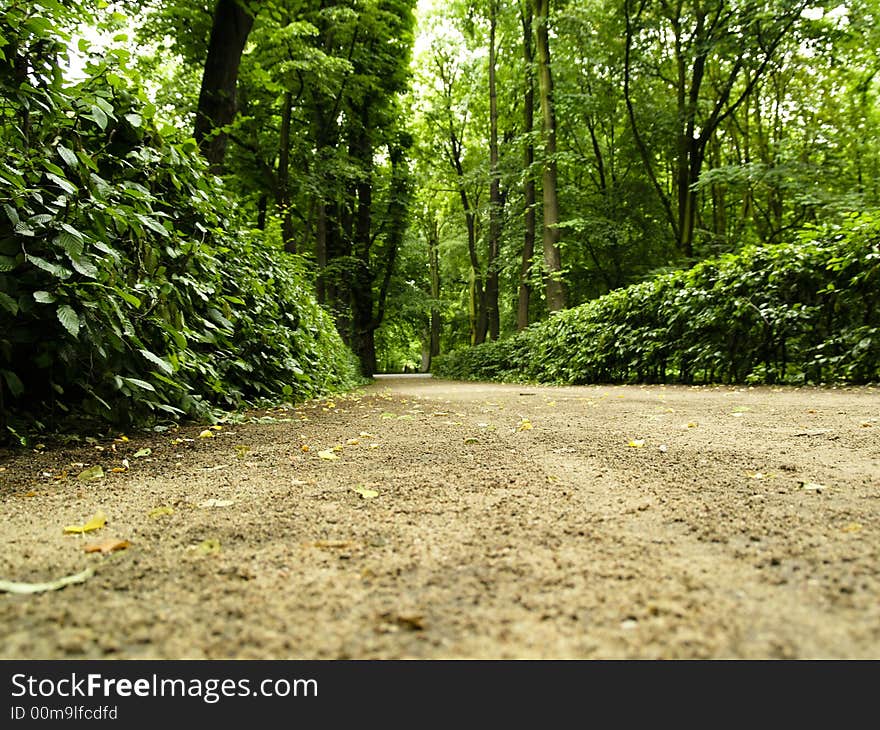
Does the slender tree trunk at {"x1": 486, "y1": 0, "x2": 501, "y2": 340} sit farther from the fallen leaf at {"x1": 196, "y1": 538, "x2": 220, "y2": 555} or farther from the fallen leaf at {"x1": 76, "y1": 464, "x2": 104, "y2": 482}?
the fallen leaf at {"x1": 196, "y1": 538, "x2": 220, "y2": 555}

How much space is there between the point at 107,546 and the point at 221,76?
6602mm

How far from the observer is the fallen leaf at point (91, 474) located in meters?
2.04

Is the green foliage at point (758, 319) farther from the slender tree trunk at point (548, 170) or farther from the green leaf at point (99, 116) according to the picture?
the green leaf at point (99, 116)

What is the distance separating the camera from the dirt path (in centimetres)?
85

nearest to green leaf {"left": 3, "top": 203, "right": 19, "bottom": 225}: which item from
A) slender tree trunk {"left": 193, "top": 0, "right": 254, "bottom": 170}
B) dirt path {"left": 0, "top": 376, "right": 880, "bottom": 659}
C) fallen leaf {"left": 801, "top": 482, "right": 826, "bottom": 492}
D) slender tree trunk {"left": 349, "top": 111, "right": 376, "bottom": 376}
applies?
dirt path {"left": 0, "top": 376, "right": 880, "bottom": 659}

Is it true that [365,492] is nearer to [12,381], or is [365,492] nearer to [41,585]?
[41,585]

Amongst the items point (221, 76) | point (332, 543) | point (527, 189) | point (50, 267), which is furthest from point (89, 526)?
point (527, 189)

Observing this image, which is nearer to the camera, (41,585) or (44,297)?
(41,585)

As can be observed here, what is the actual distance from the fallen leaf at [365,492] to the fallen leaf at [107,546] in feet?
2.24

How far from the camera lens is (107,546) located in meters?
1.27

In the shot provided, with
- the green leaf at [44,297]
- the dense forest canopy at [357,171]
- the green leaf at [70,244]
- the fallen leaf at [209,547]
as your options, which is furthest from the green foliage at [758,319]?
the green leaf at [44,297]

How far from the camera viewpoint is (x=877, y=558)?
1.10 m

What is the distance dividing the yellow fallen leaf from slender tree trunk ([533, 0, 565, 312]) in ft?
40.9
